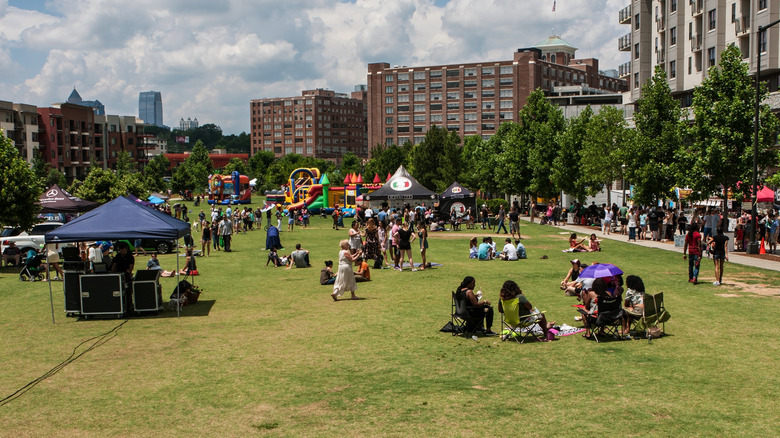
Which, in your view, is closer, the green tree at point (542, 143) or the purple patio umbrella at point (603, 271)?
the purple patio umbrella at point (603, 271)

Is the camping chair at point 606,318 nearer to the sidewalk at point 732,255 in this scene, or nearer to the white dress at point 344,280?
the white dress at point 344,280

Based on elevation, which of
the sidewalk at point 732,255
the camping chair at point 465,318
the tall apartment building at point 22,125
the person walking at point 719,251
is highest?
the tall apartment building at point 22,125

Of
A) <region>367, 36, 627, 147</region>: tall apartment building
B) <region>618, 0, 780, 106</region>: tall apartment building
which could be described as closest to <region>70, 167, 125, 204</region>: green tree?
<region>618, 0, 780, 106</region>: tall apartment building

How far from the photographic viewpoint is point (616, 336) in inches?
500

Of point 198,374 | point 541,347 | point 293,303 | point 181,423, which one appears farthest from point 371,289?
point 181,423

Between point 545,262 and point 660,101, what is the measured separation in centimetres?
1697

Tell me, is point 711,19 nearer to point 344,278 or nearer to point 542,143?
point 542,143

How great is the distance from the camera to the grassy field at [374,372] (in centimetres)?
833

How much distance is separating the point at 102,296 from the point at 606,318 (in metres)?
10.8

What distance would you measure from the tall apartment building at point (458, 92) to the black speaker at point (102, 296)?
124m

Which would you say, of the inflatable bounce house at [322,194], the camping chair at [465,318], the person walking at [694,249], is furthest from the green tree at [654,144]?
the inflatable bounce house at [322,194]

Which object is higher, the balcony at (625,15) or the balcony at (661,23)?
the balcony at (625,15)

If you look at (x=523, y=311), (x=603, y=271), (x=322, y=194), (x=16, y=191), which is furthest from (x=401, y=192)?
(x=523, y=311)

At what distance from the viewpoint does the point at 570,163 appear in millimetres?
51188
